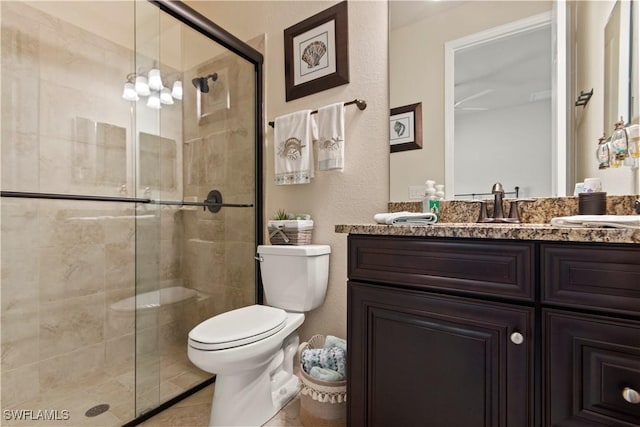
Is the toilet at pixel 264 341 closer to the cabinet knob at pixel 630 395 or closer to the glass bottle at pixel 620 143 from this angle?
the cabinet knob at pixel 630 395

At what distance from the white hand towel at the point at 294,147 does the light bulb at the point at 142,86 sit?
764 millimetres

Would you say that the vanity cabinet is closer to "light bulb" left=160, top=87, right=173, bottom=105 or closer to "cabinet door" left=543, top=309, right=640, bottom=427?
"cabinet door" left=543, top=309, right=640, bottom=427

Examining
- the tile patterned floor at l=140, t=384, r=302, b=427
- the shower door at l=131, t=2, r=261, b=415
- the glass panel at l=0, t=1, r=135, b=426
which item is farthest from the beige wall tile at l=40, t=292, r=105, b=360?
the tile patterned floor at l=140, t=384, r=302, b=427

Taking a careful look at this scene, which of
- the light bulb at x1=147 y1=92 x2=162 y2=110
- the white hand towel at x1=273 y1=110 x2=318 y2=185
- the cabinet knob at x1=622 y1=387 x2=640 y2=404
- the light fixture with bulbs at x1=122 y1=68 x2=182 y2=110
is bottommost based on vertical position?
the cabinet knob at x1=622 y1=387 x2=640 y2=404

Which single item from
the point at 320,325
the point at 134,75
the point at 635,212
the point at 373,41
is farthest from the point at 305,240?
the point at 134,75

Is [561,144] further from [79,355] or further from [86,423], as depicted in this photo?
[79,355]

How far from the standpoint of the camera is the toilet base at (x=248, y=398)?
127 cm

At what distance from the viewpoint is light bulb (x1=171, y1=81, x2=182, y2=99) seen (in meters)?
1.84

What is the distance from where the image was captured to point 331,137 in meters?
1.63

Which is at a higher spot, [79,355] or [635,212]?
[635,212]

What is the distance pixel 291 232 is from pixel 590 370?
1288 millimetres

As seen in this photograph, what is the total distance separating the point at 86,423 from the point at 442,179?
1.94 metres

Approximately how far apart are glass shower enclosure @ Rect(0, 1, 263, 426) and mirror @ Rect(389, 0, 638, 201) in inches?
39.0

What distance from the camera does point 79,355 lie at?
171 centimetres
